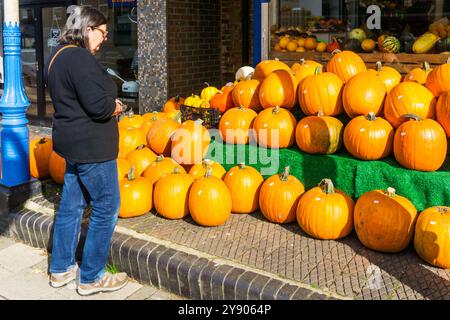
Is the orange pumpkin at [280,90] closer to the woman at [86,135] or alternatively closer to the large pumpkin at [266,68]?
the large pumpkin at [266,68]

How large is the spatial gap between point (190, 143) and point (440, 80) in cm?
226

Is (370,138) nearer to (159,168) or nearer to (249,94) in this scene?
(249,94)

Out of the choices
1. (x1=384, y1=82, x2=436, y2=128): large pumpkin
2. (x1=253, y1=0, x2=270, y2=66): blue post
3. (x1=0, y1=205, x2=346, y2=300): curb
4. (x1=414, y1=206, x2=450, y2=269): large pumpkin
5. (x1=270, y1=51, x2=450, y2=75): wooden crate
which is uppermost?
(x1=253, y1=0, x2=270, y2=66): blue post

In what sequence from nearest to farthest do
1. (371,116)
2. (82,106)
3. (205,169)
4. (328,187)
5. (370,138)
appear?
(82,106) → (328,187) → (370,138) → (371,116) → (205,169)

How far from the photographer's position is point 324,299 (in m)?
3.17

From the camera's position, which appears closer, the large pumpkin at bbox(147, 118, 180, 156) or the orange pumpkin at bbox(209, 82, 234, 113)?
the large pumpkin at bbox(147, 118, 180, 156)

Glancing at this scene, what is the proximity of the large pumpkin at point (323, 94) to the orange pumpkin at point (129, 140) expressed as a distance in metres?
1.77

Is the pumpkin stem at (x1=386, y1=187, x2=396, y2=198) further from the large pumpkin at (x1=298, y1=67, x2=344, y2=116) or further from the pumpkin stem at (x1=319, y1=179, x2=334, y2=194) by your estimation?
the large pumpkin at (x1=298, y1=67, x2=344, y2=116)

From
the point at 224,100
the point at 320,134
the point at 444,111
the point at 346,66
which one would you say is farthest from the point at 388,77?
the point at 224,100

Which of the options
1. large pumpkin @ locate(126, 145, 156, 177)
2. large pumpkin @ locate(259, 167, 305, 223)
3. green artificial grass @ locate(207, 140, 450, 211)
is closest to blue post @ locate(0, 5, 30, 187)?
large pumpkin @ locate(126, 145, 156, 177)

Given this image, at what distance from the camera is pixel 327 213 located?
3.91 metres

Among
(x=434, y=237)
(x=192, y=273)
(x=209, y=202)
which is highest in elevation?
(x=209, y=202)

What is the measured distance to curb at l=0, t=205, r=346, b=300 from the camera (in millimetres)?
3305

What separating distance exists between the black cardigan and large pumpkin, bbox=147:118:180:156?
1.58 metres
